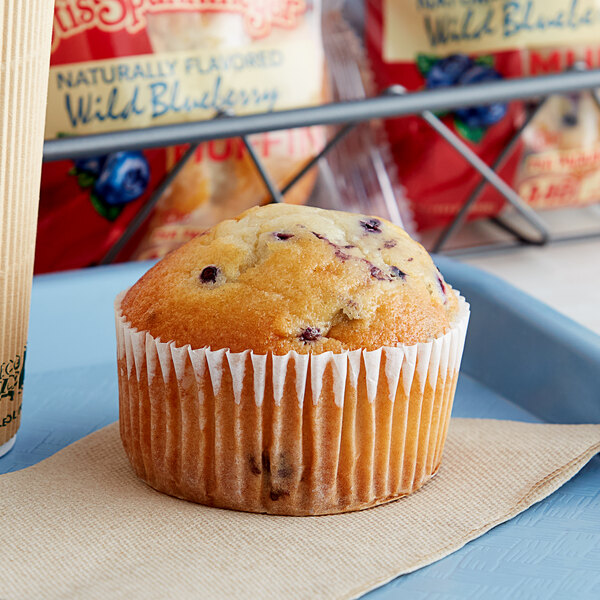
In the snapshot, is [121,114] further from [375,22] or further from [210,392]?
[210,392]

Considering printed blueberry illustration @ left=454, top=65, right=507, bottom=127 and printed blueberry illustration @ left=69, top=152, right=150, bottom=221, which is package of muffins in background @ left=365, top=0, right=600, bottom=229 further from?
printed blueberry illustration @ left=69, top=152, right=150, bottom=221

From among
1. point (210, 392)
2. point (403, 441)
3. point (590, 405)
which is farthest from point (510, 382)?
point (210, 392)

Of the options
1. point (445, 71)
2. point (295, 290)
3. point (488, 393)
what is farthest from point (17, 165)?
point (445, 71)

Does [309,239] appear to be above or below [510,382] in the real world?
above

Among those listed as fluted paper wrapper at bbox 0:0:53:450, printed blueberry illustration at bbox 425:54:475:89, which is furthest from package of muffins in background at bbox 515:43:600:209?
fluted paper wrapper at bbox 0:0:53:450

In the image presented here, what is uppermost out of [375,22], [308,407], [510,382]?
[375,22]

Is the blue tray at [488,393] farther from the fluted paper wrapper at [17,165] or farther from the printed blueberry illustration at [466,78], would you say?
the printed blueberry illustration at [466,78]
